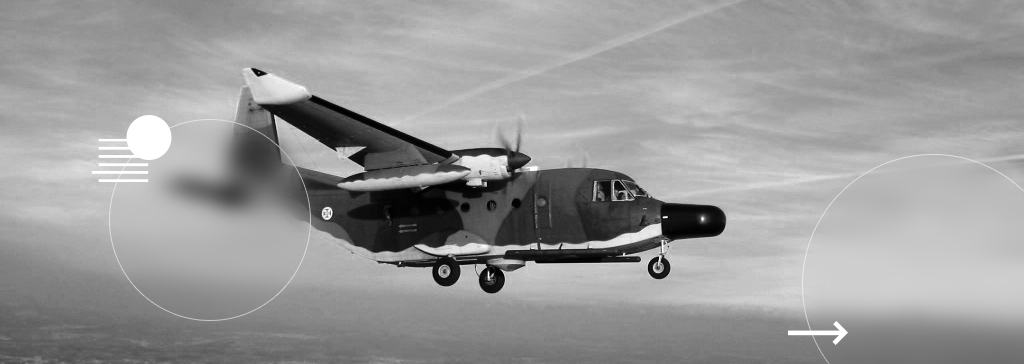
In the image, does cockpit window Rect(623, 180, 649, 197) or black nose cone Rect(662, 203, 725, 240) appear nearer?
black nose cone Rect(662, 203, 725, 240)

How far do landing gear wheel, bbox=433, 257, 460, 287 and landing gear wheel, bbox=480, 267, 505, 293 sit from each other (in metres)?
0.71

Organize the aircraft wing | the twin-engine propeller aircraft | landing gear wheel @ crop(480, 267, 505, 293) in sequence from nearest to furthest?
1. the aircraft wing
2. the twin-engine propeller aircraft
3. landing gear wheel @ crop(480, 267, 505, 293)

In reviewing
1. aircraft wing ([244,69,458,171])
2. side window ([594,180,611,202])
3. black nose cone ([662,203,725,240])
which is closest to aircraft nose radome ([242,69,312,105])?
aircraft wing ([244,69,458,171])

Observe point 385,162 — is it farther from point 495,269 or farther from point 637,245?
point 637,245

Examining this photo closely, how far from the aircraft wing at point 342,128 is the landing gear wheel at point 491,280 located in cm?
344

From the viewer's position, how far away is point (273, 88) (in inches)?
981

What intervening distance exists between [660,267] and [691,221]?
1.48m

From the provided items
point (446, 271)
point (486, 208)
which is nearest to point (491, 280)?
point (446, 271)

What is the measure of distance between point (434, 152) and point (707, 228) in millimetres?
6755

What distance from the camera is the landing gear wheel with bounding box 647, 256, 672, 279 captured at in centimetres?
2777

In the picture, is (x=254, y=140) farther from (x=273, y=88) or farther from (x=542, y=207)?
Answer: (x=542, y=207)

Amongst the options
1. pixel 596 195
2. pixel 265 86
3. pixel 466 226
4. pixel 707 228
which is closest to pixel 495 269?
pixel 466 226

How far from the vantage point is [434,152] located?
27.2m

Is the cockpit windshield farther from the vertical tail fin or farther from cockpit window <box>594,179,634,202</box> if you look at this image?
the vertical tail fin
